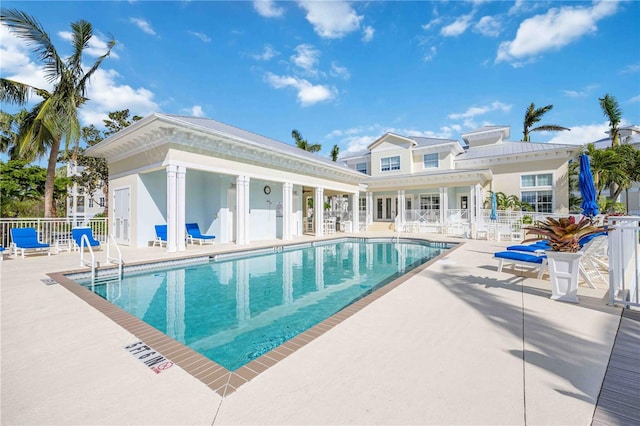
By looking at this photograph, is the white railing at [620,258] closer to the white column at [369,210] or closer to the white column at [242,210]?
the white column at [242,210]

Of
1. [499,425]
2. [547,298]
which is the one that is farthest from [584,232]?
[499,425]

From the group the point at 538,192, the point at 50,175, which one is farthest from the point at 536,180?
the point at 50,175

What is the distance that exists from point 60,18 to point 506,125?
29686 millimetres

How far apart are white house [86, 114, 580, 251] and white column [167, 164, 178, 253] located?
34mm

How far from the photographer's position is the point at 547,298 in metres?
4.48

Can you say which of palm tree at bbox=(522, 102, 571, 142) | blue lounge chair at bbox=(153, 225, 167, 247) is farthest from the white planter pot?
palm tree at bbox=(522, 102, 571, 142)

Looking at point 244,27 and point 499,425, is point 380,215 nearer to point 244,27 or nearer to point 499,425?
point 244,27

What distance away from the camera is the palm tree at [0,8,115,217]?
11.7m

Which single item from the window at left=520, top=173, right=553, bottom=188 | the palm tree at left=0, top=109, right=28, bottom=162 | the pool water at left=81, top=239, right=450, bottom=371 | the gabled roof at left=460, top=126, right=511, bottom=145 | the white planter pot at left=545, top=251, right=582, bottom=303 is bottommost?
the pool water at left=81, top=239, right=450, bottom=371

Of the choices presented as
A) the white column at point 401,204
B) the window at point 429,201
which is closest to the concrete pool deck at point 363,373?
the white column at point 401,204

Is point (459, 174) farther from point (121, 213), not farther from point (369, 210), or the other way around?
point (121, 213)

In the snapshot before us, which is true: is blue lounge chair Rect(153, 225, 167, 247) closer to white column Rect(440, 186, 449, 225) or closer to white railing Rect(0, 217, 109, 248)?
white railing Rect(0, 217, 109, 248)

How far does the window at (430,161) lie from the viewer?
2184 centimetres

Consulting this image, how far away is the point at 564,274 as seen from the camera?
14.3 ft
